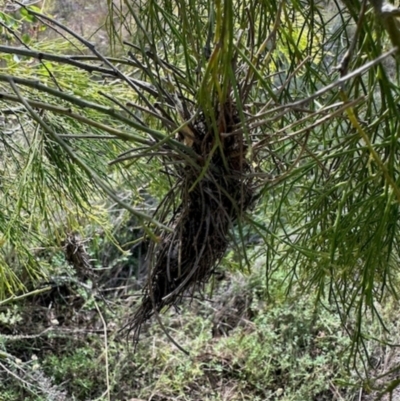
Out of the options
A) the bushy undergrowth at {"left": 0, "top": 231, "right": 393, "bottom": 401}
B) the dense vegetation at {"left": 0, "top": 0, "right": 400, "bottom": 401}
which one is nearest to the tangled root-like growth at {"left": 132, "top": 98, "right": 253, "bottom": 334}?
the dense vegetation at {"left": 0, "top": 0, "right": 400, "bottom": 401}

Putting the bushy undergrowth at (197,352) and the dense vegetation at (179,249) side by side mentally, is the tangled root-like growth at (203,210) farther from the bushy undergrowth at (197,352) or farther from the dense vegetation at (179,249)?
the bushy undergrowth at (197,352)

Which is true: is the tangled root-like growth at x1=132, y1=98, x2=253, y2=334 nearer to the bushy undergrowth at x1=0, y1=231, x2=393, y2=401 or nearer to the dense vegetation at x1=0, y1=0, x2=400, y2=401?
the dense vegetation at x1=0, y1=0, x2=400, y2=401

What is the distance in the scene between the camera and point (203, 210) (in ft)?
1.48

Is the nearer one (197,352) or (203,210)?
(203,210)

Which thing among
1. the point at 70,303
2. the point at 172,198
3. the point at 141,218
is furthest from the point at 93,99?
the point at 70,303

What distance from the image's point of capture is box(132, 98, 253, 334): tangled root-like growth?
433 mm

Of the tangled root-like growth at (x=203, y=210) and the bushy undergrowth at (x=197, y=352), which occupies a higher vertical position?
the tangled root-like growth at (x=203, y=210)

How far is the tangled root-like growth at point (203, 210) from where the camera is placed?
1.42 ft

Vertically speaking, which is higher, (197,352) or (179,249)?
(179,249)

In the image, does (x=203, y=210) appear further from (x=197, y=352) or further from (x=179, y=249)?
(x=197, y=352)

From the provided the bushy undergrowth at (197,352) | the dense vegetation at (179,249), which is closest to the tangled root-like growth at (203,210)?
the dense vegetation at (179,249)

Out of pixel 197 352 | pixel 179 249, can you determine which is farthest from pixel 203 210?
pixel 197 352

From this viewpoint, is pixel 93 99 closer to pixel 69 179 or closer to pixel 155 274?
pixel 69 179

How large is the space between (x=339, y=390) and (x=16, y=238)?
879mm
